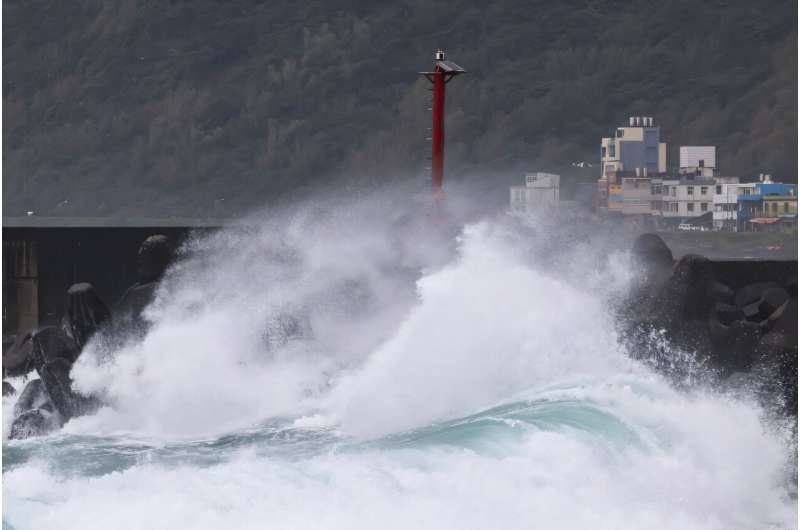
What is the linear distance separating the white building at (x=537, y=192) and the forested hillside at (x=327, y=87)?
2448 mm

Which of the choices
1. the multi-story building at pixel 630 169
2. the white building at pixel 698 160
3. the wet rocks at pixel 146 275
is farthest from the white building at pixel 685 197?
the wet rocks at pixel 146 275

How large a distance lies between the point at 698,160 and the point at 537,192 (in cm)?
480

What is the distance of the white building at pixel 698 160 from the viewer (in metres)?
41.0

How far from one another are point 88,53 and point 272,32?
8.32 metres

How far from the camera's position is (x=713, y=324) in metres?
12.7

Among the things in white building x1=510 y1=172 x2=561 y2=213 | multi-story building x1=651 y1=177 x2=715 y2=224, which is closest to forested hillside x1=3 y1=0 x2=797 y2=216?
white building x1=510 y1=172 x2=561 y2=213

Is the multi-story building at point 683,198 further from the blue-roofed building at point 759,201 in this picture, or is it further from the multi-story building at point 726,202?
the blue-roofed building at point 759,201

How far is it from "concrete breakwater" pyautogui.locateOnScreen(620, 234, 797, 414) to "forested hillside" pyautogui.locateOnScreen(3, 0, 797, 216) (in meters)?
33.6

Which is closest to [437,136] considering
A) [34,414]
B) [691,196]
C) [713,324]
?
[713,324]

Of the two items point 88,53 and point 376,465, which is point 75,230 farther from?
point 88,53

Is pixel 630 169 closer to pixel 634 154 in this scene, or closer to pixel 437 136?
pixel 634 154

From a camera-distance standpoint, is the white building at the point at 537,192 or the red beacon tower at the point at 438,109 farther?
the white building at the point at 537,192

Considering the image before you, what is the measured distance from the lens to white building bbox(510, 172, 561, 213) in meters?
40.1

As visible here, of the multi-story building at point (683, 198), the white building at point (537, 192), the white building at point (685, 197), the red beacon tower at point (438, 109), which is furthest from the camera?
the white building at point (537, 192)
